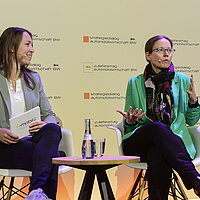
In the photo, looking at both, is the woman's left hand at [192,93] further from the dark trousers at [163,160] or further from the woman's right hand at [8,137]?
the woman's right hand at [8,137]

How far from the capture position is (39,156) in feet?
8.54

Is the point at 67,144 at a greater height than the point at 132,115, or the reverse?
the point at 132,115

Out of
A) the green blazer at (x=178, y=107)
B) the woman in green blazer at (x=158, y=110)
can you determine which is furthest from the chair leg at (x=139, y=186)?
the green blazer at (x=178, y=107)

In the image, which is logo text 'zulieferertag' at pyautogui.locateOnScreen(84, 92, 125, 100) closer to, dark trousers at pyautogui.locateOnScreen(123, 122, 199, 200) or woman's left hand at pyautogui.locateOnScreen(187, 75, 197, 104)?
woman's left hand at pyautogui.locateOnScreen(187, 75, 197, 104)

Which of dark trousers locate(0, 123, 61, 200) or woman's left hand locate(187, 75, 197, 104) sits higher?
woman's left hand locate(187, 75, 197, 104)

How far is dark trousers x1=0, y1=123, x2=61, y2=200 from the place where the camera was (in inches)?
101

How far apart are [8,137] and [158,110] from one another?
47.2 inches

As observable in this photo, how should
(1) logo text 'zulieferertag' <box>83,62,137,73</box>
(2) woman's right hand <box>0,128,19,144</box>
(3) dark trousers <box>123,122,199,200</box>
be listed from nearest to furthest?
(3) dark trousers <box>123,122,199,200</box>
(2) woman's right hand <box>0,128,19,144</box>
(1) logo text 'zulieferertag' <box>83,62,137,73</box>

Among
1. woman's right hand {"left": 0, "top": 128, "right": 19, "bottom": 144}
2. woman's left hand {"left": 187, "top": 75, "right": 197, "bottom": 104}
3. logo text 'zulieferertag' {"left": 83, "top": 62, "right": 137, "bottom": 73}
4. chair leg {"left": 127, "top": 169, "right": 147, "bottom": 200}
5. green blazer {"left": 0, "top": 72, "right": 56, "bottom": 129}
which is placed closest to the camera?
woman's right hand {"left": 0, "top": 128, "right": 19, "bottom": 144}

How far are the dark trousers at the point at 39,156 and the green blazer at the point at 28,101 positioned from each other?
0.89 ft

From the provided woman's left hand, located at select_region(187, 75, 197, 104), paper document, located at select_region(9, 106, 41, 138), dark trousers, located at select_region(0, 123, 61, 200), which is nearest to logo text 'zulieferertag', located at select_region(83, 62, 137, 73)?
woman's left hand, located at select_region(187, 75, 197, 104)

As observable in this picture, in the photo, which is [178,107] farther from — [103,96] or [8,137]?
[8,137]

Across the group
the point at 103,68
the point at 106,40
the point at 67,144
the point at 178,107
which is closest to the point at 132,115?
the point at 178,107

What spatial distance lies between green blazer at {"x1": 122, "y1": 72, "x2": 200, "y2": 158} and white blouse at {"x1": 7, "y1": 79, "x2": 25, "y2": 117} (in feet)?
2.68
